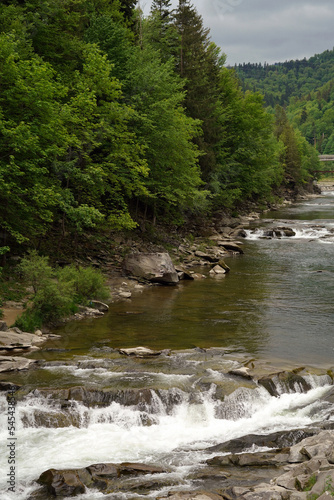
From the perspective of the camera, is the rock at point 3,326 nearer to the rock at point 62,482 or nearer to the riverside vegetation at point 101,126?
the riverside vegetation at point 101,126

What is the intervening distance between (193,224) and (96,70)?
18.1m

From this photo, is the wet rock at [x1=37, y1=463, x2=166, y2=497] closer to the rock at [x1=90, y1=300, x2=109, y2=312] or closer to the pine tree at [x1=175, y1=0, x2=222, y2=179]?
the rock at [x1=90, y1=300, x2=109, y2=312]

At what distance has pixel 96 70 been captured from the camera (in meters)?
25.3

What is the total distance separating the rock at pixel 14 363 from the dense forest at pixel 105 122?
207 inches

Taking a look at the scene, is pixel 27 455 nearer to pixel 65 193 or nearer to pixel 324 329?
pixel 324 329

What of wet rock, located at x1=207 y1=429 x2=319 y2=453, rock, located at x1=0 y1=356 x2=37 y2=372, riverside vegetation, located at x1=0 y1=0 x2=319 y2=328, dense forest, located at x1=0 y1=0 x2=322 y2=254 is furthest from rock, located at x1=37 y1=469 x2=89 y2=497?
dense forest, located at x1=0 y1=0 x2=322 y2=254

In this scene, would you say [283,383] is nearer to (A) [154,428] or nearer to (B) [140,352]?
(A) [154,428]

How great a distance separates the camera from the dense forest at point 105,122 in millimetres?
19047

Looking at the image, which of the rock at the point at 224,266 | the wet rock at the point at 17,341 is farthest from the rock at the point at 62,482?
the rock at the point at 224,266

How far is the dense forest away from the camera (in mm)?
19047

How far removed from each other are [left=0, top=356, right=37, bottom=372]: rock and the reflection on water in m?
1.02

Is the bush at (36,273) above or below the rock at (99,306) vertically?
above

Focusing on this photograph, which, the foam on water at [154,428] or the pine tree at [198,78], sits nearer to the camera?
the foam on water at [154,428]

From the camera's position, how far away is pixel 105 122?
24938 millimetres
